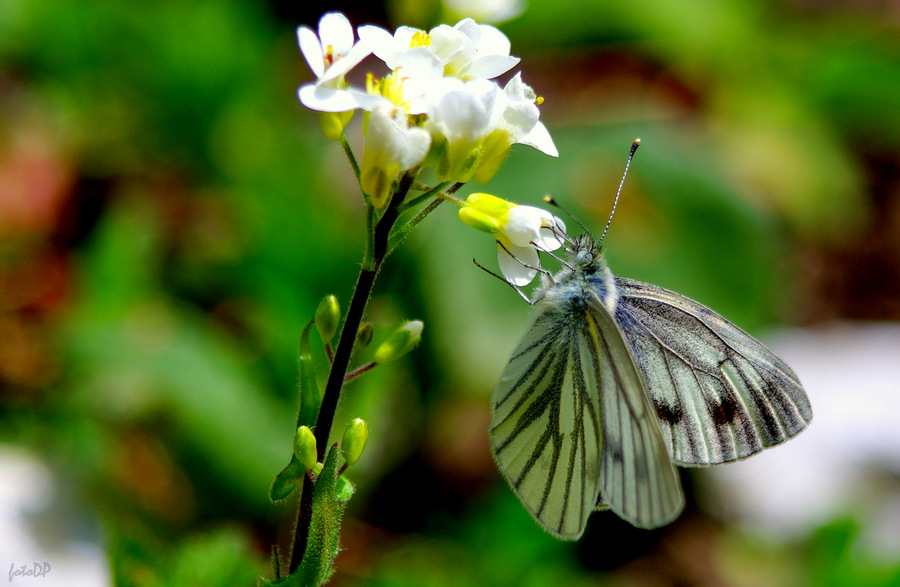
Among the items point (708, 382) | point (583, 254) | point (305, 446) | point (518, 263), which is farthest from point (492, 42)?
point (708, 382)

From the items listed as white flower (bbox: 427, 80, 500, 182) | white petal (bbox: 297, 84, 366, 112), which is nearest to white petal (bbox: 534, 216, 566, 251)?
white flower (bbox: 427, 80, 500, 182)

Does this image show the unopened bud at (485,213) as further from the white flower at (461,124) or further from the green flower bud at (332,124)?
the green flower bud at (332,124)

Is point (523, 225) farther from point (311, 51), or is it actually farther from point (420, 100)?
point (311, 51)

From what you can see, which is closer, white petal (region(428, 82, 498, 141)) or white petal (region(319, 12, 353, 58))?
white petal (region(428, 82, 498, 141))

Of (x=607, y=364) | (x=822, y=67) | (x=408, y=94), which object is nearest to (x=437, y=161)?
(x=408, y=94)

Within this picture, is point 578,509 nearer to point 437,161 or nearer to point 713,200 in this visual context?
point 437,161

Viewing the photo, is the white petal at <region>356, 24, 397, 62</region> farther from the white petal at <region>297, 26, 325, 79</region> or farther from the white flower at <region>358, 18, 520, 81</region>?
the white petal at <region>297, 26, 325, 79</region>
